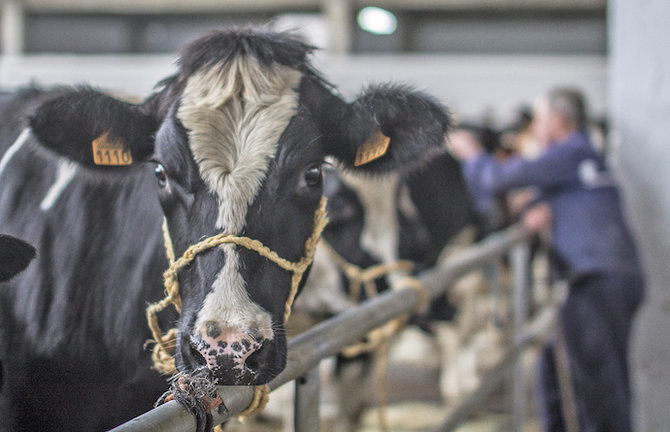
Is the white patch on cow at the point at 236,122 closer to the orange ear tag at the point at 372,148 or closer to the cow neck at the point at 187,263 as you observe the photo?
the cow neck at the point at 187,263

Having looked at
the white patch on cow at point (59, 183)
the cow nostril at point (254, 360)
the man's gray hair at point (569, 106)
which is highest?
the man's gray hair at point (569, 106)

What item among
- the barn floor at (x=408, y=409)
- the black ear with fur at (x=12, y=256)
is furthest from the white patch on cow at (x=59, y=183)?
the barn floor at (x=408, y=409)

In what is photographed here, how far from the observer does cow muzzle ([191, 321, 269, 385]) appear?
3.32 feet

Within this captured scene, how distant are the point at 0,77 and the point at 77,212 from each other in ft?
27.2

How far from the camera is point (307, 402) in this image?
1173 mm

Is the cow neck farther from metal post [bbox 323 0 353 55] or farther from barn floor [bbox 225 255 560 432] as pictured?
metal post [bbox 323 0 353 55]

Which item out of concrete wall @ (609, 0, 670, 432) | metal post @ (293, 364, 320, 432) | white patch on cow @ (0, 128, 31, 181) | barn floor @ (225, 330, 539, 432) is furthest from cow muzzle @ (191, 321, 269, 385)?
concrete wall @ (609, 0, 670, 432)

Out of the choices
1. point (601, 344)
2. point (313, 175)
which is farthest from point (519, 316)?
point (313, 175)

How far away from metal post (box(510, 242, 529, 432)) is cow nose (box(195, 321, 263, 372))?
2.16m

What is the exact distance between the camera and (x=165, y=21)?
41.1 ft

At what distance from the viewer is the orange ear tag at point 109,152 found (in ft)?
4.50

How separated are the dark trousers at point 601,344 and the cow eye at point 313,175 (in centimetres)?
194

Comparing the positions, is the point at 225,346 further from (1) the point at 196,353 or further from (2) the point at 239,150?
(2) the point at 239,150

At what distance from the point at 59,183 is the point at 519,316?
2.20m
